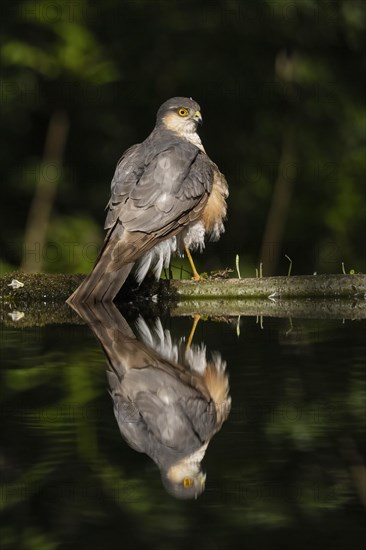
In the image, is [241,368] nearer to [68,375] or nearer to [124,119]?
[68,375]

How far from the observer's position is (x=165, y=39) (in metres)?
14.1

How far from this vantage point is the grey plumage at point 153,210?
645 cm

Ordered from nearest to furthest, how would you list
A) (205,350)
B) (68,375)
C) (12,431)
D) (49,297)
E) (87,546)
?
(87,546) < (12,431) < (68,375) < (205,350) < (49,297)

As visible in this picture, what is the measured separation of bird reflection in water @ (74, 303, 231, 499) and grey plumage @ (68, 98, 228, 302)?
1.21 metres

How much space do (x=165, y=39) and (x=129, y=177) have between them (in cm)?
749

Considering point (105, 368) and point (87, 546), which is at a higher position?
point (105, 368)

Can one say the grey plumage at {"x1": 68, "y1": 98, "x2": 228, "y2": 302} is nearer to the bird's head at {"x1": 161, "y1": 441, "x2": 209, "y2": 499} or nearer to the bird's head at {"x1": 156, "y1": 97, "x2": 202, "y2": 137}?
the bird's head at {"x1": 156, "y1": 97, "x2": 202, "y2": 137}

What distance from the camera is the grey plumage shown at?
6.45 m

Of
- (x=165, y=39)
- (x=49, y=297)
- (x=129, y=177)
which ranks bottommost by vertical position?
(x=49, y=297)

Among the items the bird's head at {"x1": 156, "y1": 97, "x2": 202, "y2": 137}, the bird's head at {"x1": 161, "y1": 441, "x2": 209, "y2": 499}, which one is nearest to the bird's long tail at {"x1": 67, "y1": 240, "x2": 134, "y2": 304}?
the bird's head at {"x1": 156, "y1": 97, "x2": 202, "y2": 137}

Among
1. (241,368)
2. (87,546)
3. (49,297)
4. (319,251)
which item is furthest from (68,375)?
(319,251)

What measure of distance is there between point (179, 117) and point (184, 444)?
508 cm

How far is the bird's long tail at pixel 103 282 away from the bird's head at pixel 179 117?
5.82 ft

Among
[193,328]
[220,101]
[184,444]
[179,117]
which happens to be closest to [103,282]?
[193,328]
